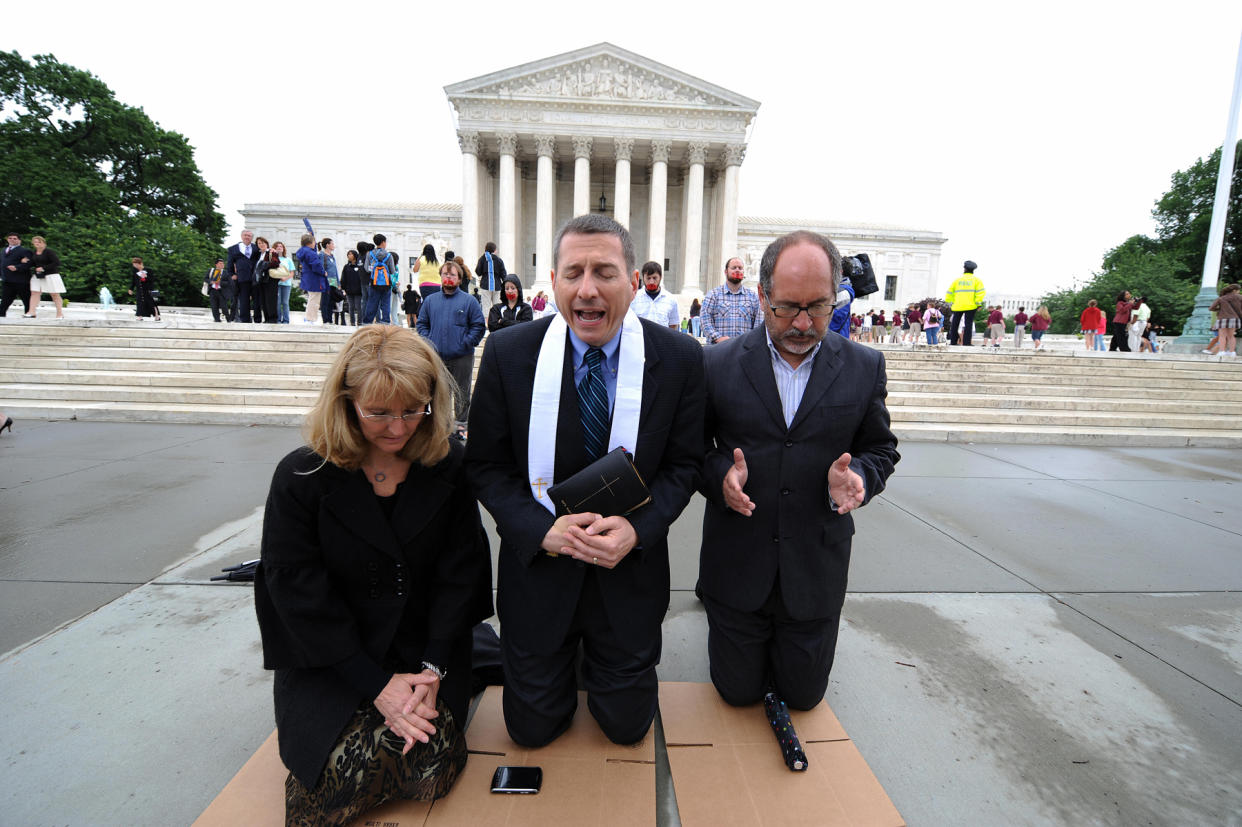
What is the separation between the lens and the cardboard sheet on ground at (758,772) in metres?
1.74

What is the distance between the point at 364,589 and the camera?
1.84 m

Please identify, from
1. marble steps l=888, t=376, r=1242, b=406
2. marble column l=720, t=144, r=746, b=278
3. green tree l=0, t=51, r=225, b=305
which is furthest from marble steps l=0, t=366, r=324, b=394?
marble column l=720, t=144, r=746, b=278

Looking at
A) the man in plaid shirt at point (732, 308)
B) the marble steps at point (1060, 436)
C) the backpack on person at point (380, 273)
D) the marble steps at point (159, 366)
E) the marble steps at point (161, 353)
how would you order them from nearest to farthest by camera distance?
the man in plaid shirt at point (732, 308), the marble steps at point (1060, 436), the marble steps at point (159, 366), the marble steps at point (161, 353), the backpack on person at point (380, 273)

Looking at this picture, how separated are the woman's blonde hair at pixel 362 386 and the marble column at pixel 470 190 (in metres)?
33.9

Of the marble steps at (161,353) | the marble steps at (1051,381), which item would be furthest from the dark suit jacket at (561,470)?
the marble steps at (1051,381)

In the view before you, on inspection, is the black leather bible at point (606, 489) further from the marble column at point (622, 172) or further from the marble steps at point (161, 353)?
the marble column at point (622, 172)

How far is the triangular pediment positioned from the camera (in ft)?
108

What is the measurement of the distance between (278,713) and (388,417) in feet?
3.26

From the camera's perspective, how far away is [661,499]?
6.50 feet

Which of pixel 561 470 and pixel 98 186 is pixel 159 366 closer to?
pixel 561 470

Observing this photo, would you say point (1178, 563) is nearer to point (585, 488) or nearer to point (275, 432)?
point (585, 488)

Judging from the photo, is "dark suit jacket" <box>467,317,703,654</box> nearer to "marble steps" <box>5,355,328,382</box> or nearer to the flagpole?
"marble steps" <box>5,355,328,382</box>

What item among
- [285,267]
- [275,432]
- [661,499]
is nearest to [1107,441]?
[661,499]

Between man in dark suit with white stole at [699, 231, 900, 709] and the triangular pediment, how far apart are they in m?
36.4
